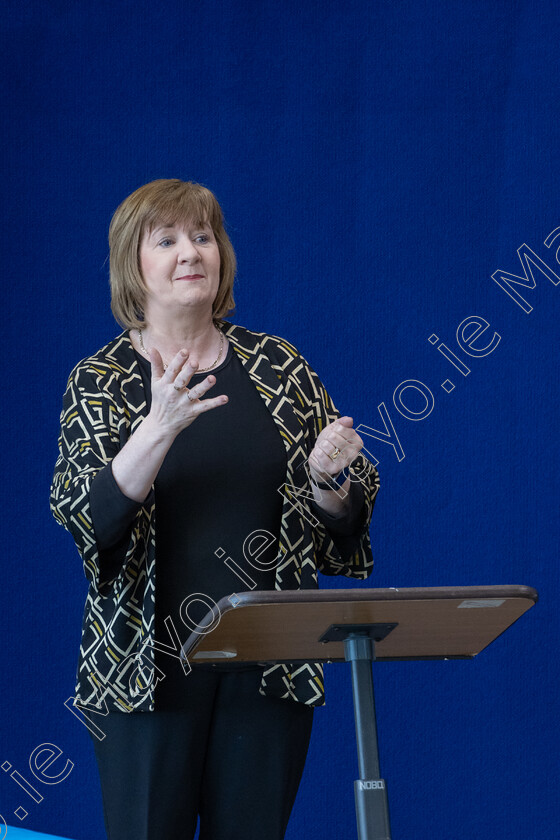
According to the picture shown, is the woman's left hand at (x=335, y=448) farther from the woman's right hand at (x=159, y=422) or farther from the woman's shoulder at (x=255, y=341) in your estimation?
the woman's shoulder at (x=255, y=341)

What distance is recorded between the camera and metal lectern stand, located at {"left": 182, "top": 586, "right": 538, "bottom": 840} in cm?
100

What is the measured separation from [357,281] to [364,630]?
162 centimetres

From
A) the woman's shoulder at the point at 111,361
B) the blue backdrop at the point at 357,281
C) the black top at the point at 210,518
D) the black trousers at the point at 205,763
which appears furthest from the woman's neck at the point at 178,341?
the blue backdrop at the point at 357,281

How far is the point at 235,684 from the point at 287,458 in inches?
12.2

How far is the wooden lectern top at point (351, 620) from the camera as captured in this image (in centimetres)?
99

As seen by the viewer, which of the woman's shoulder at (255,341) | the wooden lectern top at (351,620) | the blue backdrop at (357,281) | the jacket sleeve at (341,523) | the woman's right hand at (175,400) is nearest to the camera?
the wooden lectern top at (351,620)

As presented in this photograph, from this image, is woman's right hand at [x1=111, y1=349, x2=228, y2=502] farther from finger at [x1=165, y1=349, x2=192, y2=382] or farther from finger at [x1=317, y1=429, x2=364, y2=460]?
finger at [x1=317, y1=429, x2=364, y2=460]

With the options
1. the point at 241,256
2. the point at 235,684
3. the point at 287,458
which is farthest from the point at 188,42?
the point at 235,684

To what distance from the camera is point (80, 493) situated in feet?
4.39

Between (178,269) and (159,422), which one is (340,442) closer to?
(159,422)

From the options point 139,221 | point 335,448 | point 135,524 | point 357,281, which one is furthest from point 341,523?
point 357,281

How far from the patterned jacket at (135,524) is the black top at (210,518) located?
21 mm

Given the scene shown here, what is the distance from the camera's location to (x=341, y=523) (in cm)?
143

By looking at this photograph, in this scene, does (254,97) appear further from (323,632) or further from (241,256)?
(323,632)
